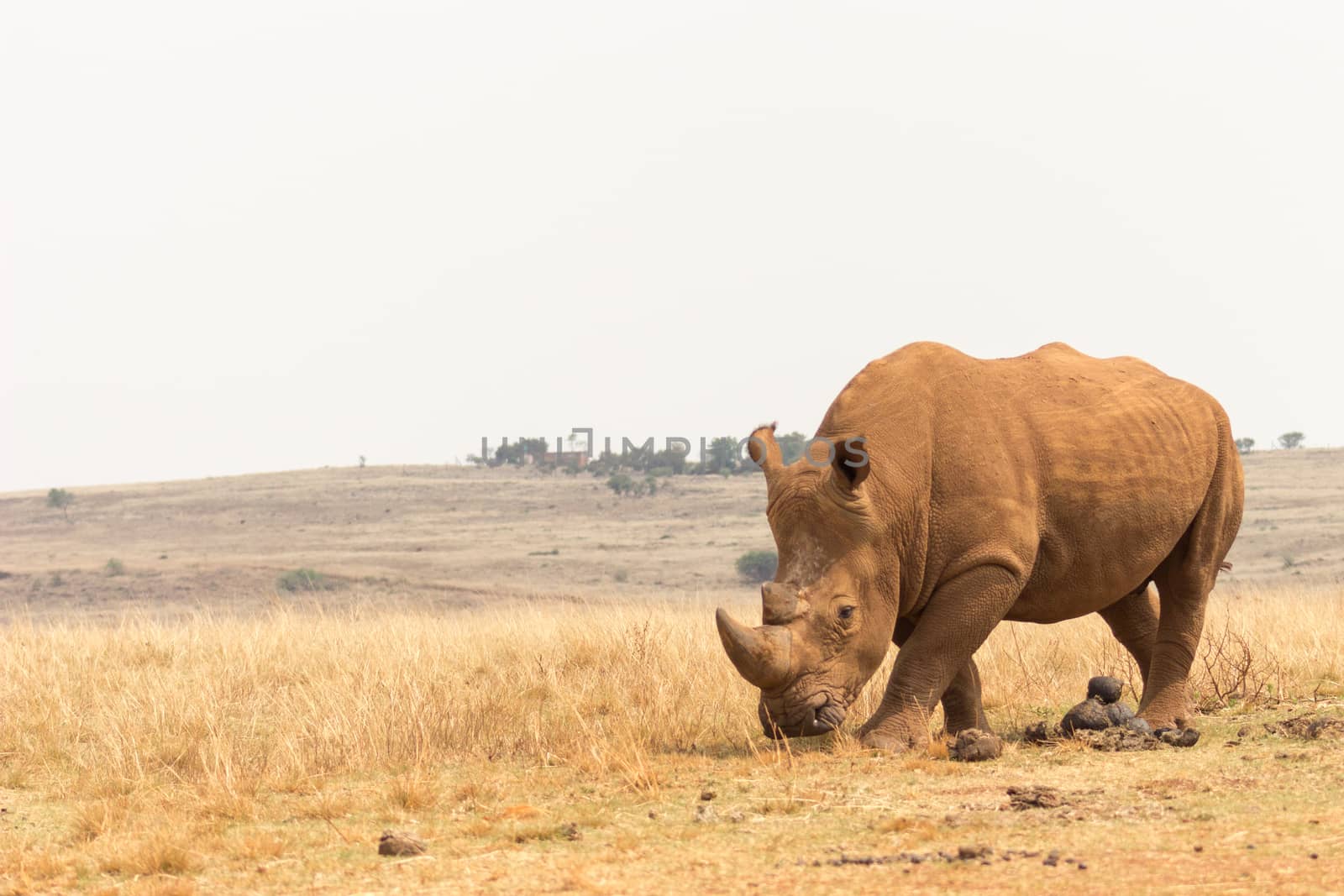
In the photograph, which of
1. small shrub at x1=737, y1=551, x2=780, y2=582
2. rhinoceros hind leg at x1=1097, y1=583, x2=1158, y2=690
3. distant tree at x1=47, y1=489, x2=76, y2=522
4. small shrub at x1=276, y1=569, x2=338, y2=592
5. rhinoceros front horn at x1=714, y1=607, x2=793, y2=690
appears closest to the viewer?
rhinoceros front horn at x1=714, y1=607, x2=793, y2=690

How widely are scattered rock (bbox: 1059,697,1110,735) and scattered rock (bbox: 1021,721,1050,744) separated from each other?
0.10m

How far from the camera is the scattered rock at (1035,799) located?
6.07 metres

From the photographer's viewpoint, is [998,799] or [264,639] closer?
[998,799]

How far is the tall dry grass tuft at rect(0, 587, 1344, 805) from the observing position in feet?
25.1

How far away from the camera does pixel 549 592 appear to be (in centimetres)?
3128

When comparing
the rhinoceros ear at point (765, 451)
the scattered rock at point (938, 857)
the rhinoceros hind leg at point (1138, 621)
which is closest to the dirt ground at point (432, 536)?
the rhinoceros hind leg at point (1138, 621)

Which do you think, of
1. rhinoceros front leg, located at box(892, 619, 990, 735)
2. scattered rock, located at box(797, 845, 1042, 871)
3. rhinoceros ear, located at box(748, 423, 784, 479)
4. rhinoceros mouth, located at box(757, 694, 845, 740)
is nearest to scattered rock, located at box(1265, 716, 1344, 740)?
rhinoceros front leg, located at box(892, 619, 990, 735)

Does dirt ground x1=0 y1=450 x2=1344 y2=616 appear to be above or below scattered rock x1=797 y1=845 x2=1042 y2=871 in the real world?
below

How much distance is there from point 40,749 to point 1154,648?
20.2 ft

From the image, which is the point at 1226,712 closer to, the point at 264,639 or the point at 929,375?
the point at 929,375

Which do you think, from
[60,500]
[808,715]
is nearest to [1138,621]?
[808,715]

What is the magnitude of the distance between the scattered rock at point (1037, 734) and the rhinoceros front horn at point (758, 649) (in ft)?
4.92

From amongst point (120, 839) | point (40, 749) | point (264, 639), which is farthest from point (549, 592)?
point (120, 839)

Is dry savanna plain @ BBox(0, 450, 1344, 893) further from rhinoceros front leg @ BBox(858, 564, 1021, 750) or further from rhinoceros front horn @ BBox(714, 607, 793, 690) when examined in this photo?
rhinoceros front horn @ BBox(714, 607, 793, 690)
